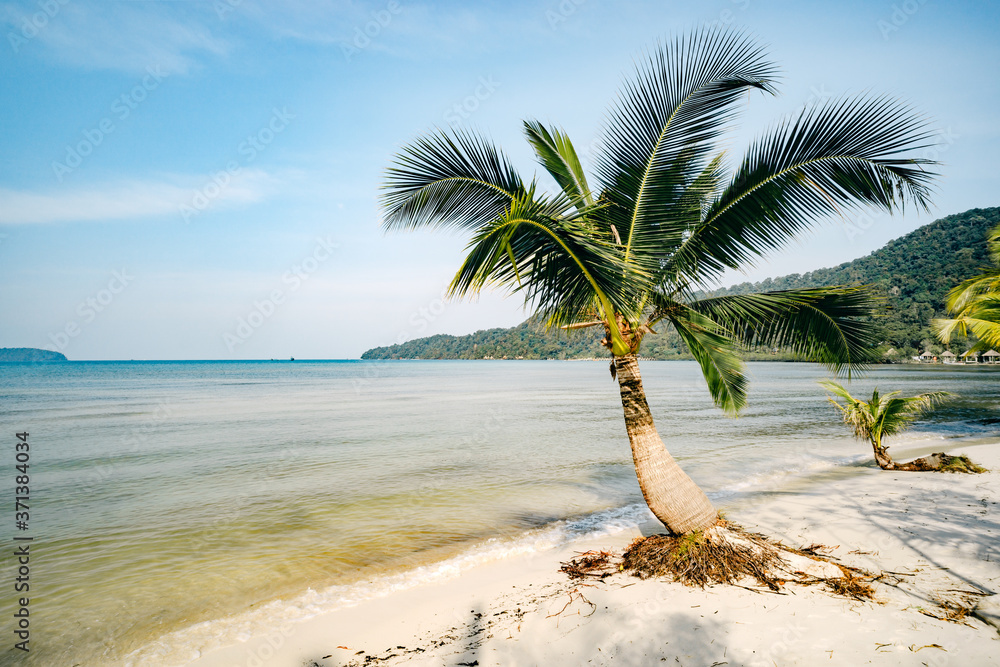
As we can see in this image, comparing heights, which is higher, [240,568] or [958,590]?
[958,590]

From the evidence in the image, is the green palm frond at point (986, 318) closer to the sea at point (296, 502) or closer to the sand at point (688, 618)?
the sea at point (296, 502)

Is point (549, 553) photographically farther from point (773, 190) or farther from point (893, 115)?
point (893, 115)

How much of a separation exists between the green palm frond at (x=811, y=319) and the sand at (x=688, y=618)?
2327 mm

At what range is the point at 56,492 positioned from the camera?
11.0 meters

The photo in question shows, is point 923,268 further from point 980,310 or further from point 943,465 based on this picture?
point 943,465

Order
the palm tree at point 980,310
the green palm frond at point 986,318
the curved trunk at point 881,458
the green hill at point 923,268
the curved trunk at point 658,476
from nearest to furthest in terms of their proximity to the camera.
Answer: the curved trunk at point 658,476 → the curved trunk at point 881,458 → the green palm frond at point 986,318 → the palm tree at point 980,310 → the green hill at point 923,268

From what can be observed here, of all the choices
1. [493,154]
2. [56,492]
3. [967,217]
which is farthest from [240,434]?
[967,217]

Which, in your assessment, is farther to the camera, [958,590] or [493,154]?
[493,154]

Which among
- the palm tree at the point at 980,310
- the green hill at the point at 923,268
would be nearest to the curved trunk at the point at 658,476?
the palm tree at the point at 980,310

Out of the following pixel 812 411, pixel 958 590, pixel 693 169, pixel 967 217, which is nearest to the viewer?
pixel 958 590

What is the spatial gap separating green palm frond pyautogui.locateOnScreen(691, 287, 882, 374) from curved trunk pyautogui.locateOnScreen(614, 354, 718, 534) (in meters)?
1.34

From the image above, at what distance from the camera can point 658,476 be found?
544 centimetres

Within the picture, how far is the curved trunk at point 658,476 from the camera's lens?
5316 mm

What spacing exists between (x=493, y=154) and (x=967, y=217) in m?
116
